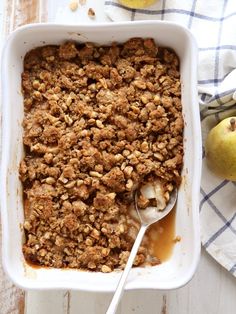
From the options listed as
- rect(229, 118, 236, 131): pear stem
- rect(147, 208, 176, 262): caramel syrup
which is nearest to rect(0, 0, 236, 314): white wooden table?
rect(147, 208, 176, 262): caramel syrup

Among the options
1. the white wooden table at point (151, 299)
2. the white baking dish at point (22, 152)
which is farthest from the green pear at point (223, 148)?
the white wooden table at point (151, 299)

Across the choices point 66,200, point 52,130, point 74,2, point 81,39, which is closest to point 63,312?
point 66,200

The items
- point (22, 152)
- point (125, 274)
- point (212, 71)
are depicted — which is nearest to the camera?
point (125, 274)

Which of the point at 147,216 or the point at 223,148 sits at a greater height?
the point at 223,148

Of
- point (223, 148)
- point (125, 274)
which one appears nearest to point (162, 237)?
point (125, 274)

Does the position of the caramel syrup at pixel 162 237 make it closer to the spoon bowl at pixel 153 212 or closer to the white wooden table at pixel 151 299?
the spoon bowl at pixel 153 212

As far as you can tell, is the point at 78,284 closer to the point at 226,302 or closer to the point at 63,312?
the point at 63,312

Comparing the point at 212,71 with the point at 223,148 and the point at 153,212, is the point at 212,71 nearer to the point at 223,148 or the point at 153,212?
the point at 223,148
